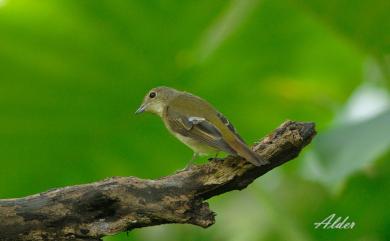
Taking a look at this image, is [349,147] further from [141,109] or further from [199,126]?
[141,109]

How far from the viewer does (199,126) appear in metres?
2.88

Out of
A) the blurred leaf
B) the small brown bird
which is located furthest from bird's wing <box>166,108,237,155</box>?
the blurred leaf

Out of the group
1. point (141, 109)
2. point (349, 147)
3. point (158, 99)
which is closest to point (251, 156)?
point (349, 147)

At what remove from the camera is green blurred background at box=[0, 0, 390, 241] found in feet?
11.6

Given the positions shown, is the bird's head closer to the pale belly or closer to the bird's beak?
the bird's beak

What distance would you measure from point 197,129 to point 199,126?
0.01m

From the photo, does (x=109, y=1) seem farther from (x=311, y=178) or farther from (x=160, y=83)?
(x=311, y=178)

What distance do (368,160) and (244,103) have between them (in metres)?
1.20

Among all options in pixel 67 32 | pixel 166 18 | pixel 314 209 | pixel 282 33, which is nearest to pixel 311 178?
pixel 314 209

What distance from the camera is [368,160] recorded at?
296cm

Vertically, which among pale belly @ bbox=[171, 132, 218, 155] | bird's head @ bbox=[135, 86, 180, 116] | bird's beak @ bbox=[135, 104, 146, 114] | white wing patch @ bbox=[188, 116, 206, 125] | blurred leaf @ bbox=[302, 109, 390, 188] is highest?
bird's beak @ bbox=[135, 104, 146, 114]

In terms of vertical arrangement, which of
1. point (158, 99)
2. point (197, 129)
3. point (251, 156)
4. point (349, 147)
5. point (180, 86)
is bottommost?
point (251, 156)

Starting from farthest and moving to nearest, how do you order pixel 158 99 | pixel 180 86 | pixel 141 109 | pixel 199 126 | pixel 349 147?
pixel 180 86
pixel 141 109
pixel 158 99
pixel 349 147
pixel 199 126

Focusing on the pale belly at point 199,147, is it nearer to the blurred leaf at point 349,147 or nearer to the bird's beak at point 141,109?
the blurred leaf at point 349,147
